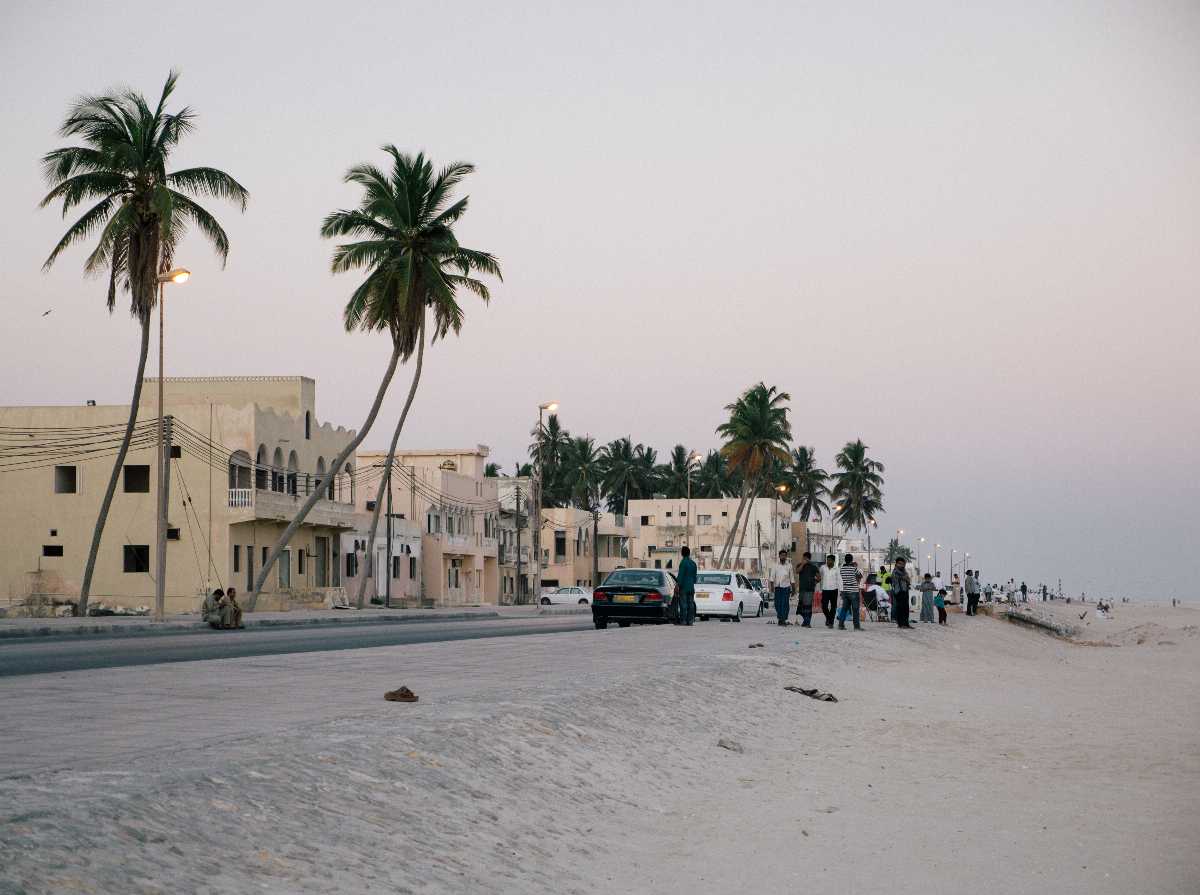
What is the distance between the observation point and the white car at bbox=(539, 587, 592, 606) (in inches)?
3374

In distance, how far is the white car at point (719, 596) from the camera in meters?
41.8

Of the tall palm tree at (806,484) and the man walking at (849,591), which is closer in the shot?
the man walking at (849,591)

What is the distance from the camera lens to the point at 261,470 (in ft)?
195

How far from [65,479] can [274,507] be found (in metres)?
8.47

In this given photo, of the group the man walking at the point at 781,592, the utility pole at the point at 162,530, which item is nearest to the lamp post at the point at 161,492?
the utility pole at the point at 162,530

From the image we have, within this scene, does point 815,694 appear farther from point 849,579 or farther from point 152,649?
point 849,579

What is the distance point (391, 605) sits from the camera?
67625 millimetres

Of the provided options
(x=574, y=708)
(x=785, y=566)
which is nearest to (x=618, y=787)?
(x=574, y=708)

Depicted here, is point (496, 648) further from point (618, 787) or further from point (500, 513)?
point (500, 513)

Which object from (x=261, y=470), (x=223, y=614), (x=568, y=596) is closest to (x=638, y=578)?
(x=223, y=614)

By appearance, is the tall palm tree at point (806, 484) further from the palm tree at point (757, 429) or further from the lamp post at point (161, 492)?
the lamp post at point (161, 492)

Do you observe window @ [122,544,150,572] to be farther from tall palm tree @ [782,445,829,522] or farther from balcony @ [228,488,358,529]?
tall palm tree @ [782,445,829,522]

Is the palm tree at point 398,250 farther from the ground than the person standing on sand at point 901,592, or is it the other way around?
the palm tree at point 398,250

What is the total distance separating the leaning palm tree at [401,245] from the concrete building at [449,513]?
27054mm
